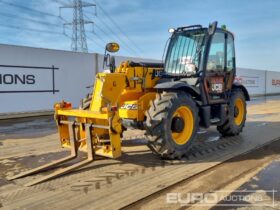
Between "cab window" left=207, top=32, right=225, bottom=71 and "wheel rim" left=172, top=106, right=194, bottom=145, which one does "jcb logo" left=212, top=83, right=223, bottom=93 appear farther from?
"wheel rim" left=172, top=106, right=194, bottom=145

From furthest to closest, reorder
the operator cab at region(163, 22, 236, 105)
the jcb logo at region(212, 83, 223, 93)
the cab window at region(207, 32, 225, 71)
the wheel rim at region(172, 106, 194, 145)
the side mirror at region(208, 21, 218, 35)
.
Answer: the jcb logo at region(212, 83, 223, 93), the cab window at region(207, 32, 225, 71), the operator cab at region(163, 22, 236, 105), the side mirror at region(208, 21, 218, 35), the wheel rim at region(172, 106, 194, 145)

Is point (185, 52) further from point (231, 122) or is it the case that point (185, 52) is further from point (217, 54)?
point (231, 122)

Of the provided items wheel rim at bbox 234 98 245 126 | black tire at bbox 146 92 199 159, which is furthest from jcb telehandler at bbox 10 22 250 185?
wheel rim at bbox 234 98 245 126

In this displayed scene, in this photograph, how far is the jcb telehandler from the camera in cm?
549

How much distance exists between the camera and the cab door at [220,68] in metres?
7.02

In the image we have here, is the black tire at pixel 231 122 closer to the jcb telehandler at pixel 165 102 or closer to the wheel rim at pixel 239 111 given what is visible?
the jcb telehandler at pixel 165 102

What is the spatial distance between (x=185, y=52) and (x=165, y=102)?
183cm

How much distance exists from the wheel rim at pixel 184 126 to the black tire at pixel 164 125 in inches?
5.4

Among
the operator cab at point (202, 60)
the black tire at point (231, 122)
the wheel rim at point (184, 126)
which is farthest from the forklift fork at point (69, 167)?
the black tire at point (231, 122)

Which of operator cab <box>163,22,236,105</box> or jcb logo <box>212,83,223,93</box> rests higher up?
operator cab <box>163,22,236,105</box>

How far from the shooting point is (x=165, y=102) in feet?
18.6

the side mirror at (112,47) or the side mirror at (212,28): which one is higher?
the side mirror at (212,28)

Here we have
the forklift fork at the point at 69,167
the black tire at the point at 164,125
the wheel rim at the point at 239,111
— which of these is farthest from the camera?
the wheel rim at the point at 239,111

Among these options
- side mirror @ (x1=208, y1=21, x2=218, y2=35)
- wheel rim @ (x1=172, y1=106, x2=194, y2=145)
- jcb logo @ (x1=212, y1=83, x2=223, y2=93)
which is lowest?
wheel rim @ (x1=172, y1=106, x2=194, y2=145)
